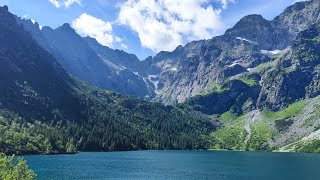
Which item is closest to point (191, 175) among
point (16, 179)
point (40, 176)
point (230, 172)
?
point (230, 172)

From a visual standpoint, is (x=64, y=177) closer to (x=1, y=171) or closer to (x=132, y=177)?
(x=132, y=177)

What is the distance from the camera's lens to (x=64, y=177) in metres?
138

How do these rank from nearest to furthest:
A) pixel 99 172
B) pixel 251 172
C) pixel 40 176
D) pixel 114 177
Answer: pixel 40 176 < pixel 114 177 < pixel 99 172 < pixel 251 172

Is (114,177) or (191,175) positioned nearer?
(114,177)

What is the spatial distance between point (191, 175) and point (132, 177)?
27.1m

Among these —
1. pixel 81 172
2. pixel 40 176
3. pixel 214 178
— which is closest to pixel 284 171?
pixel 214 178

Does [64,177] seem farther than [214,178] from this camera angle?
No

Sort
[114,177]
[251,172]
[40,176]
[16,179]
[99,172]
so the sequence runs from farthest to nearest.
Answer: [251,172] → [99,172] → [114,177] → [40,176] → [16,179]

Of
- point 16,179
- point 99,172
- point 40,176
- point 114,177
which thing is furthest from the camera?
point 99,172

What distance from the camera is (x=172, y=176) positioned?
15900 centimetres

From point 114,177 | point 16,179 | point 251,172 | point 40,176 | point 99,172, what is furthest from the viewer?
point 251,172

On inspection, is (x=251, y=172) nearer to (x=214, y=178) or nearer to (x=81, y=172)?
(x=214, y=178)

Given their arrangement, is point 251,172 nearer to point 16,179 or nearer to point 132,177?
point 132,177

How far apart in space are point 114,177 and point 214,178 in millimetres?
39536
